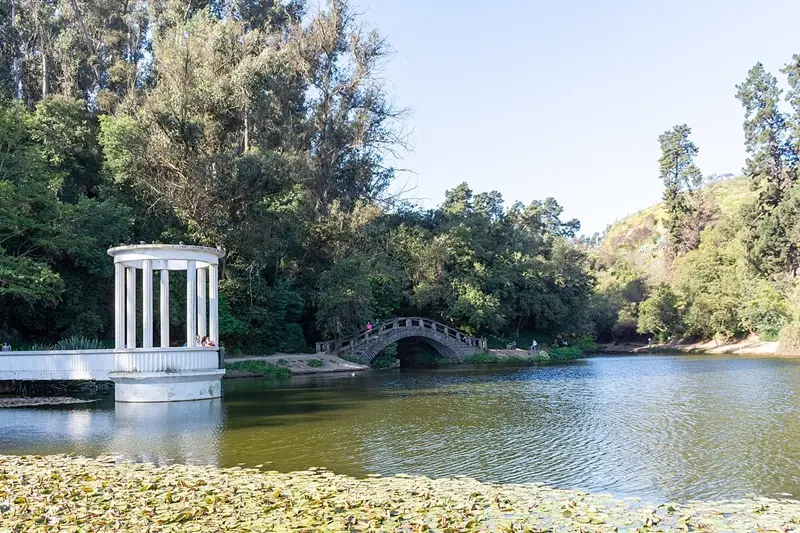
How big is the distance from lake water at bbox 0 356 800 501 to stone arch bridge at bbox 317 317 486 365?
14.3m

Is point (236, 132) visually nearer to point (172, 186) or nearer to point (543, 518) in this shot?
point (172, 186)

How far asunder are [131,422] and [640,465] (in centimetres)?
1081

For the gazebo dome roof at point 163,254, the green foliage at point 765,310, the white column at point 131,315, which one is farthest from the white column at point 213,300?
the green foliage at point 765,310

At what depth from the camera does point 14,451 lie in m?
12.0

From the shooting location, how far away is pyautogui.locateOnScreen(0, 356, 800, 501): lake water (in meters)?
10.2

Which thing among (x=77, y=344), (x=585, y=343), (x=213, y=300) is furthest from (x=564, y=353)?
(x=77, y=344)

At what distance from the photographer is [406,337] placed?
43875 millimetres

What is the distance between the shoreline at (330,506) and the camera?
7180 mm

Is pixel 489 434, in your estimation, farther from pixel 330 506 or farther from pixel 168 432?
pixel 330 506

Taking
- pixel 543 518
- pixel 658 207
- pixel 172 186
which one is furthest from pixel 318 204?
pixel 658 207

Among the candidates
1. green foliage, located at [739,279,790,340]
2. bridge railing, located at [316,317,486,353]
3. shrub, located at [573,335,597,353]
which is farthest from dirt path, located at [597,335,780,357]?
bridge railing, located at [316,317,486,353]

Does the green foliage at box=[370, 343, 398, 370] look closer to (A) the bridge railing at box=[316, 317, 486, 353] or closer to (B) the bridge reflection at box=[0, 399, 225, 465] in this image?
(A) the bridge railing at box=[316, 317, 486, 353]

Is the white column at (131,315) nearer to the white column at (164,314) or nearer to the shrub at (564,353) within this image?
the white column at (164,314)

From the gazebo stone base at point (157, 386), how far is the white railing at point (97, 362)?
240 millimetres
